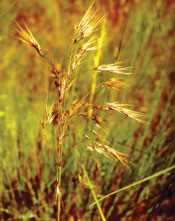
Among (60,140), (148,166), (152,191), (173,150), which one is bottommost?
(152,191)

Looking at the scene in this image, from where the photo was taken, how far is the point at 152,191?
4.20 feet

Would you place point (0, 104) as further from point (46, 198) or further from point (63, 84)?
point (63, 84)

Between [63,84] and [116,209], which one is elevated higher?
[63,84]

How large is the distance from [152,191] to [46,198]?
531 mm

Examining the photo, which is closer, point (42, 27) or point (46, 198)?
point (46, 198)

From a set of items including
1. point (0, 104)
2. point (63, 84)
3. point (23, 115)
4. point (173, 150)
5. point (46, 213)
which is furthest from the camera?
point (0, 104)

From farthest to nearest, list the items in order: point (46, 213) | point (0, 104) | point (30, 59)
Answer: point (30, 59)
point (0, 104)
point (46, 213)

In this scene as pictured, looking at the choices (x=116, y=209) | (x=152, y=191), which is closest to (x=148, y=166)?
(x=152, y=191)

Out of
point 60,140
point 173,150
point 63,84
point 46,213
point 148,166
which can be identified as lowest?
point 46,213

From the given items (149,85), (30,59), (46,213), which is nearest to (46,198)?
(46,213)

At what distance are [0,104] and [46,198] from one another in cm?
99

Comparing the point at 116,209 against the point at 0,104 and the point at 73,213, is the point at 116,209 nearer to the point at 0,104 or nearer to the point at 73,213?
the point at 73,213

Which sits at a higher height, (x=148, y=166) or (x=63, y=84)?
(x=63, y=84)

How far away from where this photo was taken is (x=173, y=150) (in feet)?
3.71
